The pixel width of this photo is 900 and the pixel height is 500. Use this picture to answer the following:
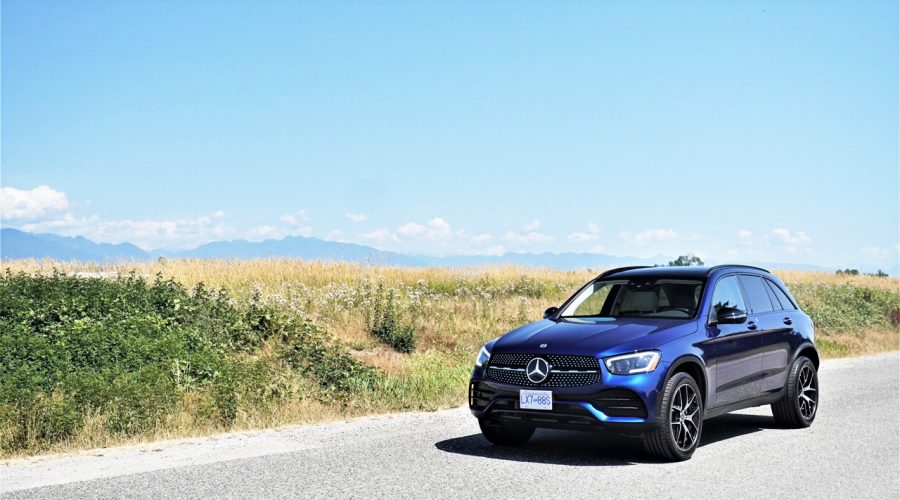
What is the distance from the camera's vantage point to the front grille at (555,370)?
8242 mm

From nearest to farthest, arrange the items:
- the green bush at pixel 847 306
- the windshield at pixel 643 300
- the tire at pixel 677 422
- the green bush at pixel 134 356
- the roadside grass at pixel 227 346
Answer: the tire at pixel 677 422, the windshield at pixel 643 300, the green bush at pixel 134 356, the roadside grass at pixel 227 346, the green bush at pixel 847 306

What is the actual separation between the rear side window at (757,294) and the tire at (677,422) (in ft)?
6.55

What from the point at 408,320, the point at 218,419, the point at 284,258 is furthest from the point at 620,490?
the point at 284,258

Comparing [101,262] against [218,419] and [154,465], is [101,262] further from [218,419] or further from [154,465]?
[154,465]

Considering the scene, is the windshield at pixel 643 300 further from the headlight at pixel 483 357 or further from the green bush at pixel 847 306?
the green bush at pixel 847 306

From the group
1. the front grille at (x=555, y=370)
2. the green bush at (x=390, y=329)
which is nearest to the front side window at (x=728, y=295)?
the front grille at (x=555, y=370)

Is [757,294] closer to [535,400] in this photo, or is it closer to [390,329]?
[535,400]

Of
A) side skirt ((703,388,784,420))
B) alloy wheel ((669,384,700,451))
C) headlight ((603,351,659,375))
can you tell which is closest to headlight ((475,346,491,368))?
headlight ((603,351,659,375))

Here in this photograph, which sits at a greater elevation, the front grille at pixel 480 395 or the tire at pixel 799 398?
the front grille at pixel 480 395

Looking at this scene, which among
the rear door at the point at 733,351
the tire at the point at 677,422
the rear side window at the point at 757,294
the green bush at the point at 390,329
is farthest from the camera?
the green bush at the point at 390,329

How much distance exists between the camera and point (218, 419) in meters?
11.3

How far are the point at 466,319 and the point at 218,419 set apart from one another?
1236 cm

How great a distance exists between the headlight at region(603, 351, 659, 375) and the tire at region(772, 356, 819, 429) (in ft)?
10.6

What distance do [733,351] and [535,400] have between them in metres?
2.42
